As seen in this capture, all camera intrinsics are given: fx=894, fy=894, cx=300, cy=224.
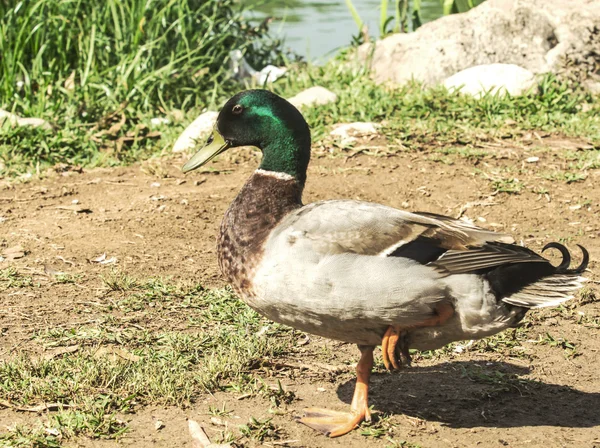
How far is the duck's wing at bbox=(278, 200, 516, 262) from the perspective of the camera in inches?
135

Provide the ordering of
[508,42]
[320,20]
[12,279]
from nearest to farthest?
[12,279], [508,42], [320,20]

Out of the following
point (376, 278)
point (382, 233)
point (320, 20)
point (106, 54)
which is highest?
point (382, 233)

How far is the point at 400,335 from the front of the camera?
Answer: 11.4ft

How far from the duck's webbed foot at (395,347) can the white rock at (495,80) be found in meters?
4.44

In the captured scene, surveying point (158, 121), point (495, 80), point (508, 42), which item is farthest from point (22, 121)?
point (508, 42)

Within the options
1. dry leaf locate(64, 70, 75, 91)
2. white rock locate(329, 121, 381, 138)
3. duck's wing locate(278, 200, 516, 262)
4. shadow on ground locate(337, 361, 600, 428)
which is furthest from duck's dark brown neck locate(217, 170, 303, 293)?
dry leaf locate(64, 70, 75, 91)

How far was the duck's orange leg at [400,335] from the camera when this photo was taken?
341cm

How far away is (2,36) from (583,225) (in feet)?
16.1

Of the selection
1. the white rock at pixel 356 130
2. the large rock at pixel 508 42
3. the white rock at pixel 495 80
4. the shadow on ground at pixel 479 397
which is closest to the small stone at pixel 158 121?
the white rock at pixel 356 130

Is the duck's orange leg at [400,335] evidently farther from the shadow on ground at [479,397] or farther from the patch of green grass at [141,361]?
the patch of green grass at [141,361]

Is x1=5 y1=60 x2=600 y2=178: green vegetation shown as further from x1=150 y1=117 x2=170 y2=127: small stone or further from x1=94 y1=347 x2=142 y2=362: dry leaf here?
x1=94 y1=347 x2=142 y2=362: dry leaf

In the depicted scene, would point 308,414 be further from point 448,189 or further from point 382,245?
point 448,189

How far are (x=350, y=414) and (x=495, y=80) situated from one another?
476 cm

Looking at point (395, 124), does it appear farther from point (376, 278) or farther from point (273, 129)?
point (376, 278)
